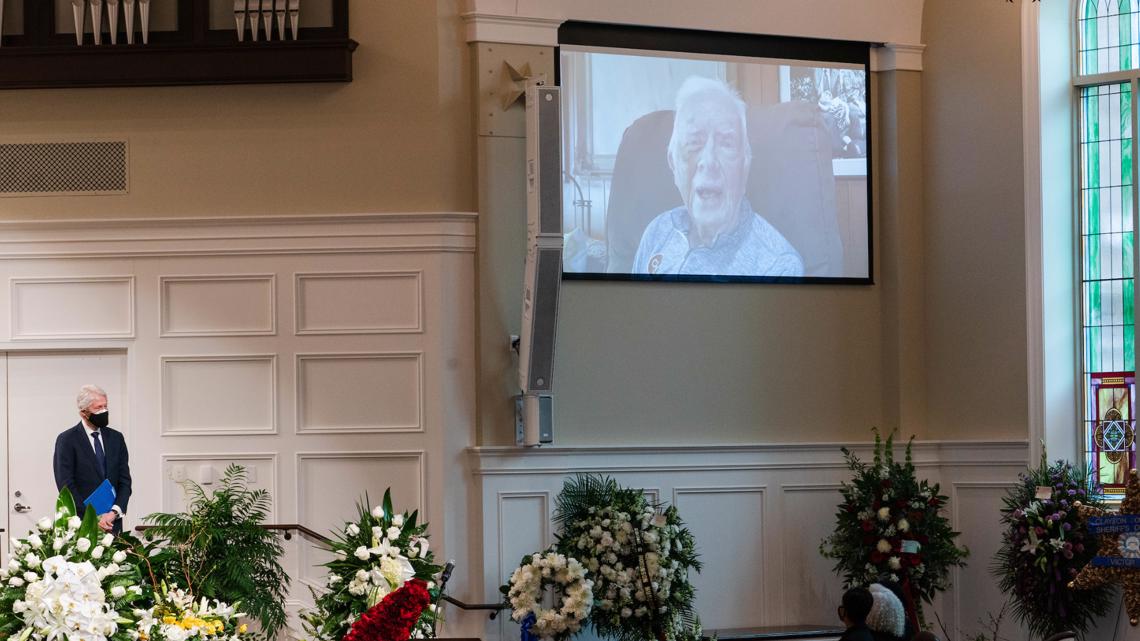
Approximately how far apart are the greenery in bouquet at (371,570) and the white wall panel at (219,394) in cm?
451

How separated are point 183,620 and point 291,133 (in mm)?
5499

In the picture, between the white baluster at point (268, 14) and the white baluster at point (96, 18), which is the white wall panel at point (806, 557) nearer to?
the white baluster at point (268, 14)

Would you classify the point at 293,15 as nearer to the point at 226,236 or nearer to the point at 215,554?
the point at 226,236

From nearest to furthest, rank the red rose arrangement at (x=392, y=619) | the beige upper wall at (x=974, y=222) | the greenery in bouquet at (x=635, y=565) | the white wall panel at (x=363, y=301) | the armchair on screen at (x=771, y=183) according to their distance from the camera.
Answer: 1. the red rose arrangement at (x=392, y=619)
2. the greenery in bouquet at (x=635, y=565)
3. the white wall panel at (x=363, y=301)
4. the beige upper wall at (x=974, y=222)
5. the armchair on screen at (x=771, y=183)

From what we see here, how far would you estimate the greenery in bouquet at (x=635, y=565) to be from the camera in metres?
7.93

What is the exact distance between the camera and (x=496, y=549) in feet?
27.7

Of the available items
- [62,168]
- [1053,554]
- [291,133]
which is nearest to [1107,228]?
[1053,554]

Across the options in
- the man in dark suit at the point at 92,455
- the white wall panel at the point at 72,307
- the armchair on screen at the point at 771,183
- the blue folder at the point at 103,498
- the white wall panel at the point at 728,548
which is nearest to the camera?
the blue folder at the point at 103,498

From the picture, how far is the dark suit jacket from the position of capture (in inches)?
316

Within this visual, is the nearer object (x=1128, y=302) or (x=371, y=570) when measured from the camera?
(x=371, y=570)

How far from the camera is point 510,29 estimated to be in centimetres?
865

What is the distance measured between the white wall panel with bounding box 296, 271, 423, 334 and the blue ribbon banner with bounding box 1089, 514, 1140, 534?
162 inches

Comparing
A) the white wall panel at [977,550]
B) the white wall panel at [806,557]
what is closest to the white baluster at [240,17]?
the white wall panel at [806,557]

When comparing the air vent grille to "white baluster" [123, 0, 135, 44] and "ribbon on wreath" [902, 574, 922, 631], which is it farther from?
"ribbon on wreath" [902, 574, 922, 631]
